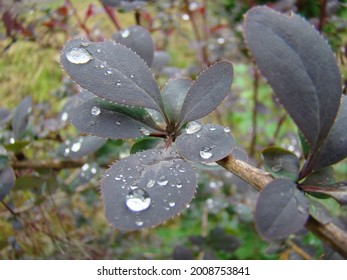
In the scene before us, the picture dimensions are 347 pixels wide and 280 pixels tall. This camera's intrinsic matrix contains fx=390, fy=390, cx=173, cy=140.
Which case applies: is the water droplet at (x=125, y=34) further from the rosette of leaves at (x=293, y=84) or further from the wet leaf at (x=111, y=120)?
the rosette of leaves at (x=293, y=84)

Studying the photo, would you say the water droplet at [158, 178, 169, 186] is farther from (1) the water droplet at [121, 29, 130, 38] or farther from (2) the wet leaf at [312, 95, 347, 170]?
(1) the water droplet at [121, 29, 130, 38]

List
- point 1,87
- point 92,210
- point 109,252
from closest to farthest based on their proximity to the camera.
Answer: point 109,252 < point 92,210 < point 1,87

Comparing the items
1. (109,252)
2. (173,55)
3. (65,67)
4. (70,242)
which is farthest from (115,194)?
(173,55)

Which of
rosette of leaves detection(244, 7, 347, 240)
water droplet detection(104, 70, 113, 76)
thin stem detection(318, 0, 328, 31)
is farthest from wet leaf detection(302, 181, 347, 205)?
thin stem detection(318, 0, 328, 31)

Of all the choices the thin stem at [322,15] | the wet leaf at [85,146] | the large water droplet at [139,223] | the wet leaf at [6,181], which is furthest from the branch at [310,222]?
the thin stem at [322,15]

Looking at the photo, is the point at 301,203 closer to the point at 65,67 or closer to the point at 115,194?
the point at 115,194
